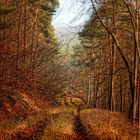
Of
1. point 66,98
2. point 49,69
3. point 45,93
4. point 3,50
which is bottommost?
point 66,98

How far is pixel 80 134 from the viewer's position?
15586 millimetres

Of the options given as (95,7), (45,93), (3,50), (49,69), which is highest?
(95,7)

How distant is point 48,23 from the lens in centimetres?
5650

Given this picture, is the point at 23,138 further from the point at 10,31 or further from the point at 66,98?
the point at 66,98

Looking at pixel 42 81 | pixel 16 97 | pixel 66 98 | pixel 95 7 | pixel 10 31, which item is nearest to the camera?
pixel 95 7

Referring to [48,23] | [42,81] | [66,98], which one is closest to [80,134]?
[42,81]

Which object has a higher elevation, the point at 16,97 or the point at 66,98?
the point at 16,97

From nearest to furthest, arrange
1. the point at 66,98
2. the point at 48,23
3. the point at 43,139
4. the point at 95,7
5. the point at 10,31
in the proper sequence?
the point at 43,139 → the point at 95,7 → the point at 10,31 → the point at 48,23 → the point at 66,98

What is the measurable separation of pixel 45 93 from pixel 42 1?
1024cm

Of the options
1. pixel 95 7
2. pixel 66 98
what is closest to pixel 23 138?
pixel 95 7

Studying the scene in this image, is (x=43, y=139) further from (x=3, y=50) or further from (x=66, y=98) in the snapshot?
(x=66, y=98)

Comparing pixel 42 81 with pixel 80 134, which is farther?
pixel 42 81

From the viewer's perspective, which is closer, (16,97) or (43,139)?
(43,139)

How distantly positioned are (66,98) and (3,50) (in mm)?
44734
